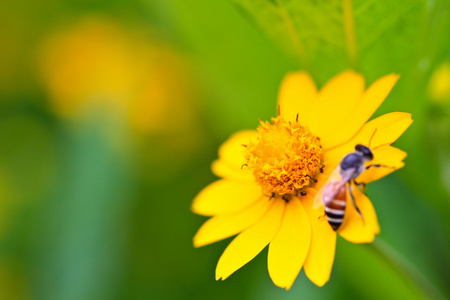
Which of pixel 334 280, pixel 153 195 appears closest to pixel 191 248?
pixel 153 195

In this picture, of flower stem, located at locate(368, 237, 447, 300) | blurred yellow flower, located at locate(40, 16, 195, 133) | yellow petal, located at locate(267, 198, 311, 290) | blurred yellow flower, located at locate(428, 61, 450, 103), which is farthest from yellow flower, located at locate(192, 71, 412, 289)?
blurred yellow flower, located at locate(40, 16, 195, 133)

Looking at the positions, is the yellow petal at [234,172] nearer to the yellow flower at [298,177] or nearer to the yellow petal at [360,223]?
the yellow flower at [298,177]

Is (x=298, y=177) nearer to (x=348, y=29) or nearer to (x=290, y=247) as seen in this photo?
(x=290, y=247)

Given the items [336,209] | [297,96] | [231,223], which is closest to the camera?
[336,209]

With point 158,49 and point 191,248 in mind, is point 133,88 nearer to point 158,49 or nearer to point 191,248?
point 158,49

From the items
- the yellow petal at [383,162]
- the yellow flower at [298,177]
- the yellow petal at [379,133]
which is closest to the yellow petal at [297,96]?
the yellow flower at [298,177]

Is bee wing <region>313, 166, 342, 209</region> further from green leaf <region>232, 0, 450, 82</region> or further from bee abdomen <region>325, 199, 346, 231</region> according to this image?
green leaf <region>232, 0, 450, 82</region>

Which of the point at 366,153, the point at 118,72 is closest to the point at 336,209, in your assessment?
the point at 366,153
